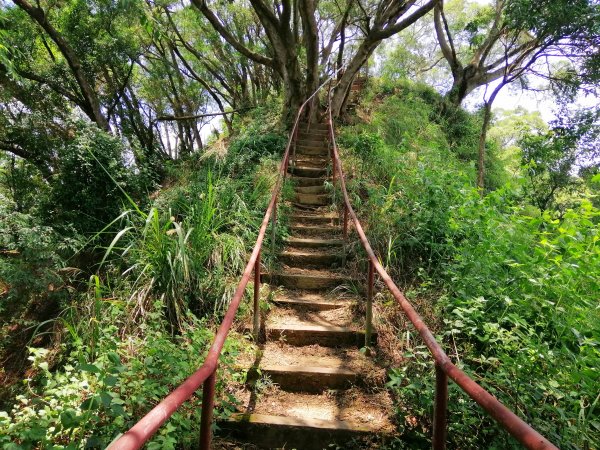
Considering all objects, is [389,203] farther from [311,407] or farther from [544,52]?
[544,52]

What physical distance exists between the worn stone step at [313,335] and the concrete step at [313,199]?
3.43m

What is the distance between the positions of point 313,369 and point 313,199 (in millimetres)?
4122

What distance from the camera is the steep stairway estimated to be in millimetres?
2457

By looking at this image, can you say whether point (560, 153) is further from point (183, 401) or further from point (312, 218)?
point (183, 401)

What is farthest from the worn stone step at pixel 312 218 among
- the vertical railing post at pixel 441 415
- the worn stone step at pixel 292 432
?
the vertical railing post at pixel 441 415

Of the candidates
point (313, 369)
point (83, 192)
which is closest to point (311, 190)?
point (83, 192)

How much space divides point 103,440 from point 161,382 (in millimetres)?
542

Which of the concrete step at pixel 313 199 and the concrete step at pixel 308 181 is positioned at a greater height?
the concrete step at pixel 308 181

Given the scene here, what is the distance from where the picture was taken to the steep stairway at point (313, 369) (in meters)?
2.46

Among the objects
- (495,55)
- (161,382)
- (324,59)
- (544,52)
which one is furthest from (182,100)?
(161,382)

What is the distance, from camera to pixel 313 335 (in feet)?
11.4

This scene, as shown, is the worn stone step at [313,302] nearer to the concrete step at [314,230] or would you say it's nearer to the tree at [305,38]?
the concrete step at [314,230]

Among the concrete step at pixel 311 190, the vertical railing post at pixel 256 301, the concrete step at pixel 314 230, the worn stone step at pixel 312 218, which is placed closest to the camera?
the vertical railing post at pixel 256 301

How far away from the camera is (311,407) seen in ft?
9.12
